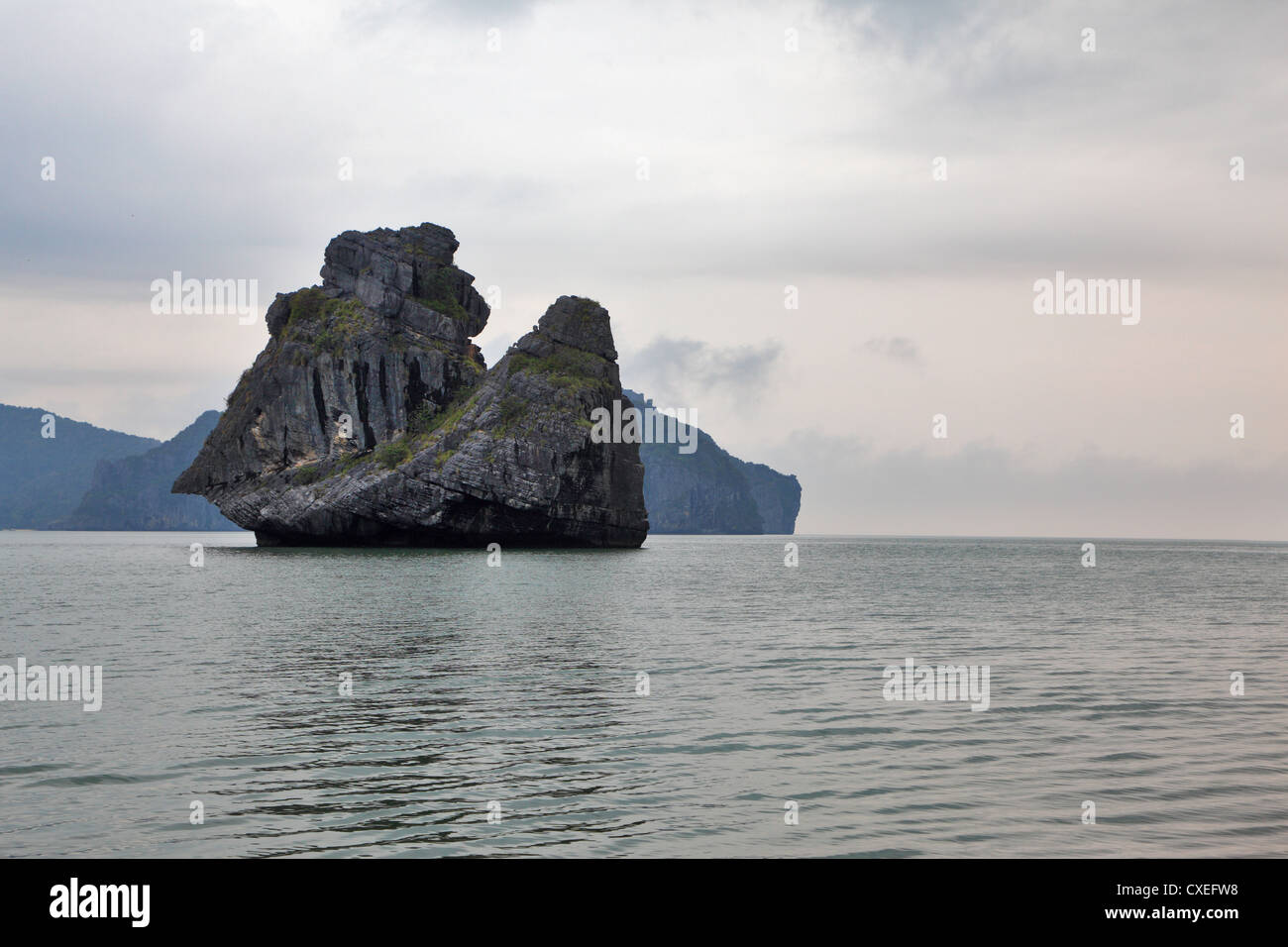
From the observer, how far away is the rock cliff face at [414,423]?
125m

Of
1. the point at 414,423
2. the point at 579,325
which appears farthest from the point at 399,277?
the point at 579,325

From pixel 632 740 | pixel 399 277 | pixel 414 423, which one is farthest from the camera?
pixel 399 277

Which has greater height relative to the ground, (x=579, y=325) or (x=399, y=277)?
(x=399, y=277)

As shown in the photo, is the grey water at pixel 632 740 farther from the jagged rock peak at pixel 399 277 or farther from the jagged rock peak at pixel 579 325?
the jagged rock peak at pixel 399 277

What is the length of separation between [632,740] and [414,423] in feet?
404

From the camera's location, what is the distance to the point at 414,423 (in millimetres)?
137625

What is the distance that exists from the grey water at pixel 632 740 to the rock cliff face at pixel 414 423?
81.3 metres

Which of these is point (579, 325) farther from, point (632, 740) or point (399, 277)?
point (632, 740)

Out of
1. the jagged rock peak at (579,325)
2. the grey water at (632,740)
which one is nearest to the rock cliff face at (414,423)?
the jagged rock peak at (579,325)

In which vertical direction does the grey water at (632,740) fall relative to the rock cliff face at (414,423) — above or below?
below
